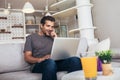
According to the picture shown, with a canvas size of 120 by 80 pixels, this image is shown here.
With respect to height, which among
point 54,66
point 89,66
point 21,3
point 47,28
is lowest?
point 54,66

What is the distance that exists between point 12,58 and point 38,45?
1.15 feet

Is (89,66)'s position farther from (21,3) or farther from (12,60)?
(21,3)

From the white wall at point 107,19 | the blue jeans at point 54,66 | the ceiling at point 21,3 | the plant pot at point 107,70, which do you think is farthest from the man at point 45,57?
the ceiling at point 21,3

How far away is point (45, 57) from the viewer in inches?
88.1

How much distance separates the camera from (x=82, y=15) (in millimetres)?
3609

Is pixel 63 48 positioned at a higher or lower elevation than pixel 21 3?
lower

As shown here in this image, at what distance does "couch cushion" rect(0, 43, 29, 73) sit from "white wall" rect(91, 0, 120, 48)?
1.70 meters

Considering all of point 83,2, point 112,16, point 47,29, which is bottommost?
point 47,29

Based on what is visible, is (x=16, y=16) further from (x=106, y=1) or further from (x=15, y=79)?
(x=15, y=79)

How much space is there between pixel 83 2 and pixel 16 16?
108 inches

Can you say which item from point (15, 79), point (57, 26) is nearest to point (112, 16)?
point (15, 79)

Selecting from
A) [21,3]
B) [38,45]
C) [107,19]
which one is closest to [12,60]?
[38,45]

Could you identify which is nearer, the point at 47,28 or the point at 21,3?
the point at 47,28

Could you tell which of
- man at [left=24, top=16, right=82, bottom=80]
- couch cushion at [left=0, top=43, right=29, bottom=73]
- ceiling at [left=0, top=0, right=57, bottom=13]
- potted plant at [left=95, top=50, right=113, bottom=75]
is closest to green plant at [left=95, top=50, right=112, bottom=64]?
potted plant at [left=95, top=50, right=113, bottom=75]
